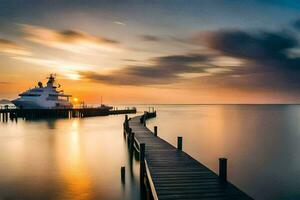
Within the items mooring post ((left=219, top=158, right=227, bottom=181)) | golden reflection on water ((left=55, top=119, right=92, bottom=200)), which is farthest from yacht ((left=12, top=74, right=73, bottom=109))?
mooring post ((left=219, top=158, right=227, bottom=181))

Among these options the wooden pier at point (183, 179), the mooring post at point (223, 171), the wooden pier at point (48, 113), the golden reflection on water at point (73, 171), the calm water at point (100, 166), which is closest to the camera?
the wooden pier at point (183, 179)

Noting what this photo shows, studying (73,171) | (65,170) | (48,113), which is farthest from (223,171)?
(48,113)

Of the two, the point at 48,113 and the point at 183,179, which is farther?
the point at 48,113

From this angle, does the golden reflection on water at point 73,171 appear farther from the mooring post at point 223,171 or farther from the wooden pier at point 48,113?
the wooden pier at point 48,113

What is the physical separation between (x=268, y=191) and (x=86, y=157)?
14.5m

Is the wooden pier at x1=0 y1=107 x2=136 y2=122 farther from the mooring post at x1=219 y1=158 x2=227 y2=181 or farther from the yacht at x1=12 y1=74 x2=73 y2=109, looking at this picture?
the mooring post at x1=219 y1=158 x2=227 y2=181

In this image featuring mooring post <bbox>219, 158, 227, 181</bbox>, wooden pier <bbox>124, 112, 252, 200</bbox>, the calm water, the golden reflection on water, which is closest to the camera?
wooden pier <bbox>124, 112, 252, 200</bbox>

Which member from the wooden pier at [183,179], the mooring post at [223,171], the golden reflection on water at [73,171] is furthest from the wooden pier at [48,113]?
the mooring post at [223,171]

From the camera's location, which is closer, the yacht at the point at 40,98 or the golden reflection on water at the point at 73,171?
the golden reflection on water at the point at 73,171

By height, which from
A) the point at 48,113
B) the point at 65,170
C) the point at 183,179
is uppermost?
the point at 48,113

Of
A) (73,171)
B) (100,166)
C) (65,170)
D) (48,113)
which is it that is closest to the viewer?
(73,171)

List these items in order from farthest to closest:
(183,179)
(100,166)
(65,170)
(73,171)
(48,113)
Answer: (48,113) < (100,166) < (65,170) < (73,171) < (183,179)

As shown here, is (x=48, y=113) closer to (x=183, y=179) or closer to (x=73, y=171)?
(x=73, y=171)

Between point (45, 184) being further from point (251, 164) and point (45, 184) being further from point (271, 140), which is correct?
point (271, 140)
